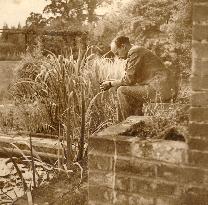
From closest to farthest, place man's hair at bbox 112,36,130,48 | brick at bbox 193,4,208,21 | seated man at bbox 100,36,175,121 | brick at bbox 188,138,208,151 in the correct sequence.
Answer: brick at bbox 193,4,208,21, brick at bbox 188,138,208,151, seated man at bbox 100,36,175,121, man's hair at bbox 112,36,130,48

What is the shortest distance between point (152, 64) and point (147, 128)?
7.98 feet

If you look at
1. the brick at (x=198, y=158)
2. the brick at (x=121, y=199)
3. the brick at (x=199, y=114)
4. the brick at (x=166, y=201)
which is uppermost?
the brick at (x=199, y=114)

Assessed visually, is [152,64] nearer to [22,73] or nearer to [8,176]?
[8,176]

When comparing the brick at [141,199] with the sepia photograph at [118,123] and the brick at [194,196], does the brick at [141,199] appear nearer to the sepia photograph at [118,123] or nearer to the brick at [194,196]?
the sepia photograph at [118,123]

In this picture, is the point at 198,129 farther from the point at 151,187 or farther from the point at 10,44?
the point at 10,44

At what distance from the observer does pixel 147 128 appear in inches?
106

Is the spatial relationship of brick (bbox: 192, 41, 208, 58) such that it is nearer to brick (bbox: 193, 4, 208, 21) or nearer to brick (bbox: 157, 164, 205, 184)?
brick (bbox: 193, 4, 208, 21)

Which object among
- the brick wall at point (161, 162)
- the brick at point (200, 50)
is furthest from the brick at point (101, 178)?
the brick at point (200, 50)

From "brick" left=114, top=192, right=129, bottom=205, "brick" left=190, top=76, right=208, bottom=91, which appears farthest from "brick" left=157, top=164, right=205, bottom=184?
"brick" left=190, top=76, right=208, bottom=91

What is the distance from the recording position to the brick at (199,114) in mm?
2115

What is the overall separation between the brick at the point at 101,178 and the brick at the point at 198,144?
0.51m

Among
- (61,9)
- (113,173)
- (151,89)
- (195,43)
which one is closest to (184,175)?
(113,173)

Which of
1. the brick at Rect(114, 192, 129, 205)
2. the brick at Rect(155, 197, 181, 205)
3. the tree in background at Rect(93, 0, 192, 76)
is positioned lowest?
the brick at Rect(114, 192, 129, 205)

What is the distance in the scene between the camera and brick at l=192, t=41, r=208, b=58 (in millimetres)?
2062
